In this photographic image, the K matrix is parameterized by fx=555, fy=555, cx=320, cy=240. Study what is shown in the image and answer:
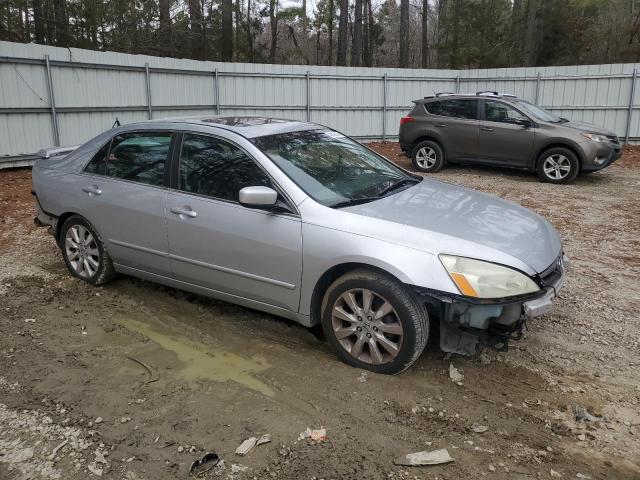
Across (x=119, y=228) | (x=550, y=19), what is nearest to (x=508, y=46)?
(x=550, y=19)

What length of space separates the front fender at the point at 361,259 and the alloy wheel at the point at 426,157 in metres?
9.18

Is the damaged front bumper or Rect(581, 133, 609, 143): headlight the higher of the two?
Rect(581, 133, 609, 143): headlight

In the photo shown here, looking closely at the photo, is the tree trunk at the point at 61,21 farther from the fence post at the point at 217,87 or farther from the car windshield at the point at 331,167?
the car windshield at the point at 331,167

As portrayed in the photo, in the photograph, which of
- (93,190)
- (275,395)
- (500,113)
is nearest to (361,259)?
(275,395)

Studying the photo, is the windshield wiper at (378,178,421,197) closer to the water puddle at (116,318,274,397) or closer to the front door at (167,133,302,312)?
the front door at (167,133,302,312)

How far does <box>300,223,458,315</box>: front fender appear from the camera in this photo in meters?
3.34

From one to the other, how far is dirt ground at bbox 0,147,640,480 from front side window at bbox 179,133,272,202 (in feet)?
3.58

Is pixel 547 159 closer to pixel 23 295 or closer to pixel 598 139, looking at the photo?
pixel 598 139

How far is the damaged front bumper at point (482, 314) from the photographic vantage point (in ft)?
10.8

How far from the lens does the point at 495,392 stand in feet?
11.4

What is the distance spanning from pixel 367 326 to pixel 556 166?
8.59 metres

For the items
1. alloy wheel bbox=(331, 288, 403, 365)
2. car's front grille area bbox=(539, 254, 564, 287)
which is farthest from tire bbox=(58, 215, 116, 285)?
car's front grille area bbox=(539, 254, 564, 287)

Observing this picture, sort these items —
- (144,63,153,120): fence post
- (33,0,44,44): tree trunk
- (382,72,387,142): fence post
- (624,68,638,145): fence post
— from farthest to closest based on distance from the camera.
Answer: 1. (33,0,44,44): tree trunk
2. (382,72,387,142): fence post
3. (624,68,638,145): fence post
4. (144,63,153,120): fence post

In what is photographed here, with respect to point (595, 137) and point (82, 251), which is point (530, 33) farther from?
point (82, 251)
